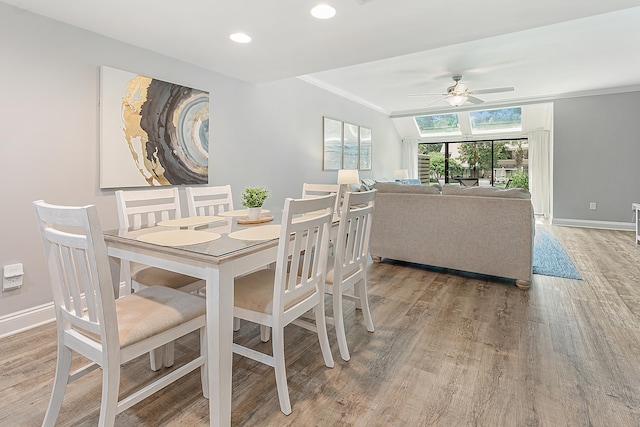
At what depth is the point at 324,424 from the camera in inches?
54.4

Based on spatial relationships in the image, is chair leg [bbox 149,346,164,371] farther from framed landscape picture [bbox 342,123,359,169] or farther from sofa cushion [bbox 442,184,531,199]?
framed landscape picture [bbox 342,123,359,169]

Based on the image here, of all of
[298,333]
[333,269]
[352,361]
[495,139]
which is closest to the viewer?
[352,361]

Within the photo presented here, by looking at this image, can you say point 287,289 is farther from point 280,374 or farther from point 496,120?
point 496,120

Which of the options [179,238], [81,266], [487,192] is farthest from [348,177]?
[81,266]

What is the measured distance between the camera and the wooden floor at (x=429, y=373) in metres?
1.43

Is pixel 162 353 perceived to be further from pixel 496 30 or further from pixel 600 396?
pixel 496 30

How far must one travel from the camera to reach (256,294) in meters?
1.60

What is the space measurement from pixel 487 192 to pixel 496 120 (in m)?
5.76

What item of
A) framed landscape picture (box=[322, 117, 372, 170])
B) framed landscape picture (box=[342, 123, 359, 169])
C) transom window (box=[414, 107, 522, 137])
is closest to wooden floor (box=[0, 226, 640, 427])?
framed landscape picture (box=[322, 117, 372, 170])

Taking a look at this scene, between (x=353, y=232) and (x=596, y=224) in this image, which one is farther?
(x=596, y=224)

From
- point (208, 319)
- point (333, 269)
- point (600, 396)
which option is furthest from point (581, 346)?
point (208, 319)

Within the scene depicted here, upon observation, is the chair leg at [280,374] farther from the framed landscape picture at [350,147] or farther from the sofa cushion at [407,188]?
the framed landscape picture at [350,147]

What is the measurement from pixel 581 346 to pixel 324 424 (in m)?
1.65

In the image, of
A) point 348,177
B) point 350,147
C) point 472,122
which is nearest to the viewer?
point 348,177
